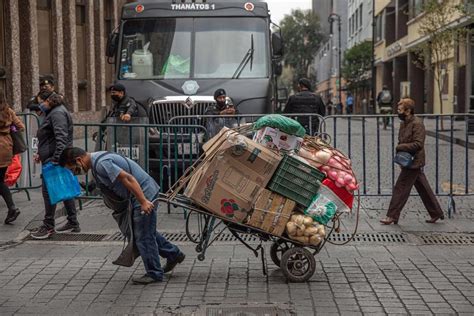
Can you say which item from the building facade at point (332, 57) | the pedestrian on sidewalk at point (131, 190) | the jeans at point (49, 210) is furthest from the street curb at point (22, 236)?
the building facade at point (332, 57)

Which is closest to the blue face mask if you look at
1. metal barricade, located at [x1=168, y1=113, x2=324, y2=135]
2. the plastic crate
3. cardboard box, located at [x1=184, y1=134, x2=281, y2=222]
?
metal barricade, located at [x1=168, y1=113, x2=324, y2=135]

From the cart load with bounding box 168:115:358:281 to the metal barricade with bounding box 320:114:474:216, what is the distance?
12.0 ft

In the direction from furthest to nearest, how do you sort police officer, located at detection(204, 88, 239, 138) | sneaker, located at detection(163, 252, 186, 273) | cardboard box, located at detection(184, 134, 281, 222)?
1. police officer, located at detection(204, 88, 239, 138)
2. sneaker, located at detection(163, 252, 186, 273)
3. cardboard box, located at detection(184, 134, 281, 222)

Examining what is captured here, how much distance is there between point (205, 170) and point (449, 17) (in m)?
26.7

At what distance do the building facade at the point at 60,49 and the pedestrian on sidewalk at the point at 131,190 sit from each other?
46.7ft

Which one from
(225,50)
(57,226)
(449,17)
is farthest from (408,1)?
(57,226)

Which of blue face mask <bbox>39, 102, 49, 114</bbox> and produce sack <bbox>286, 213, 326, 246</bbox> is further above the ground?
blue face mask <bbox>39, 102, 49, 114</bbox>

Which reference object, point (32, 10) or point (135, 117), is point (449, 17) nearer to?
point (32, 10)

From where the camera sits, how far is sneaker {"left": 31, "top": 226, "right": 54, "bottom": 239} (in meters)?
9.15

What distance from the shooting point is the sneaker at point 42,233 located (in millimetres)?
9148

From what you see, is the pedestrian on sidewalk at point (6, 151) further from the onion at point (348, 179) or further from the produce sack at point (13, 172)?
the onion at point (348, 179)

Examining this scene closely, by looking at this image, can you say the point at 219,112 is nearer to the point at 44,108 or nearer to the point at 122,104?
the point at 122,104

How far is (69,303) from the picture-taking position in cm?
644

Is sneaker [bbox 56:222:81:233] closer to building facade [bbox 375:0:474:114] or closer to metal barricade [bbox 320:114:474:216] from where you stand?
metal barricade [bbox 320:114:474:216]
